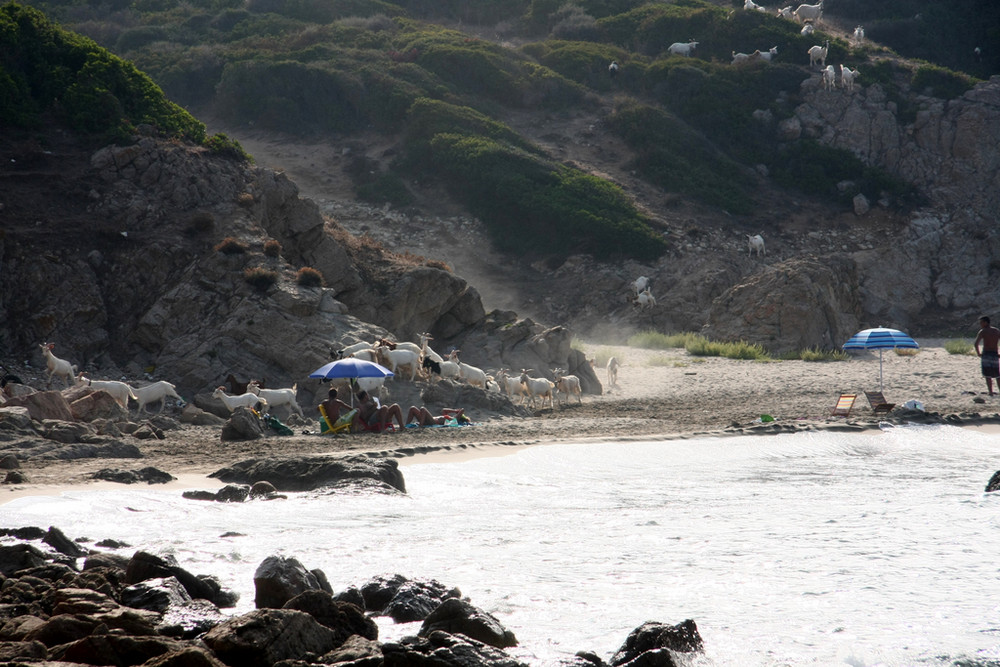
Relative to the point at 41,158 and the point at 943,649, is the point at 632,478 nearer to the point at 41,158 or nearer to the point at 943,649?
the point at 943,649

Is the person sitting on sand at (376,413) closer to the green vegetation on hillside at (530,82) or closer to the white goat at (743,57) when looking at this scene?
the green vegetation on hillside at (530,82)

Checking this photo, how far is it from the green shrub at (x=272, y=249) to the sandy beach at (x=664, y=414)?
20.1 feet

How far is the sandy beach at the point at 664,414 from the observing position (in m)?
13.9

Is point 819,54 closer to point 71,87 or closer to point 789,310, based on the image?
point 789,310

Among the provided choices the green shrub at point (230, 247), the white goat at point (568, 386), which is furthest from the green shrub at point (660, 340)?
the green shrub at point (230, 247)

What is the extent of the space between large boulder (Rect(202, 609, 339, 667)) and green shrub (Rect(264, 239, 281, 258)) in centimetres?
1779

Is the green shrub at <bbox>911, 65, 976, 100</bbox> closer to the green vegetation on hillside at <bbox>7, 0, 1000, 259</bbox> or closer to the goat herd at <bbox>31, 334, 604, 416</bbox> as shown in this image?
the green vegetation on hillside at <bbox>7, 0, 1000, 259</bbox>

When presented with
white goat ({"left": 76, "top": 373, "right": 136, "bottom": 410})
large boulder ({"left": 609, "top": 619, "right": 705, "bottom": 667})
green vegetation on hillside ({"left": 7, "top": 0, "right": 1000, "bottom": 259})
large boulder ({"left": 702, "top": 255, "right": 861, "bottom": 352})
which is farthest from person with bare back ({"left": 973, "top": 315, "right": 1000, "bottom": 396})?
green vegetation on hillside ({"left": 7, "top": 0, "right": 1000, "bottom": 259})

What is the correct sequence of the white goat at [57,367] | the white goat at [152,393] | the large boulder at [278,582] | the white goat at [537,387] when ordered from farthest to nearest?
1. the white goat at [537,387]
2. the white goat at [57,367]
3. the white goat at [152,393]
4. the large boulder at [278,582]

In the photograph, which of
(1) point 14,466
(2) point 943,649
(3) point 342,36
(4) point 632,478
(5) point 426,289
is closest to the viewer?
(2) point 943,649

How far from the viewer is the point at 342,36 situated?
191ft

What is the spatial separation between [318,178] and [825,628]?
136 feet

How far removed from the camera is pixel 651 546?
9438 millimetres

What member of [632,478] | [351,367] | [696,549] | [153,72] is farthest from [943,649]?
[153,72]
